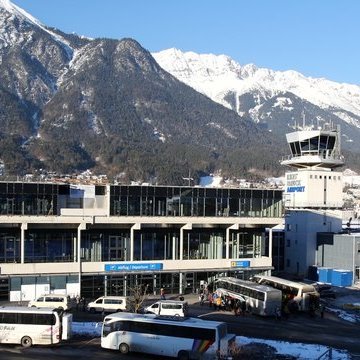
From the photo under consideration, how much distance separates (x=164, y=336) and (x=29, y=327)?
6582 millimetres

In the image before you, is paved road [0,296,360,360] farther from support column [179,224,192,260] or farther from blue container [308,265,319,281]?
blue container [308,265,319,281]

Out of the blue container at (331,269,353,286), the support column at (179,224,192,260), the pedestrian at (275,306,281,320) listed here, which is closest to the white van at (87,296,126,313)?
the pedestrian at (275,306,281,320)

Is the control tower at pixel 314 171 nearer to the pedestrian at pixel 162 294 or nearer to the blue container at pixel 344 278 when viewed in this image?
the blue container at pixel 344 278

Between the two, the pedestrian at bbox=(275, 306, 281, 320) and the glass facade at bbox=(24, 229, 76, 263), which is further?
the glass facade at bbox=(24, 229, 76, 263)

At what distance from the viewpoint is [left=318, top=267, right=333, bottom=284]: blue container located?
62816 mm

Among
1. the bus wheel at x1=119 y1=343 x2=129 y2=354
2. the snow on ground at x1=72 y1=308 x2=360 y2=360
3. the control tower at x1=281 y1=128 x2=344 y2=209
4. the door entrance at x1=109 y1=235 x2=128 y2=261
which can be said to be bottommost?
the snow on ground at x1=72 y1=308 x2=360 y2=360

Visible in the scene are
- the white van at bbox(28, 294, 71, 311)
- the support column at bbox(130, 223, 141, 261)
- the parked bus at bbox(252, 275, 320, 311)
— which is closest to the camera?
the white van at bbox(28, 294, 71, 311)

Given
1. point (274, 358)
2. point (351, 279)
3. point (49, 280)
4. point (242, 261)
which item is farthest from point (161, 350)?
point (351, 279)

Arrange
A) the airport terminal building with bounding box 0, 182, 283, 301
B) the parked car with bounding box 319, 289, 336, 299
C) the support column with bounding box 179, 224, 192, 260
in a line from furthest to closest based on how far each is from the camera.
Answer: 1. the parked car with bounding box 319, 289, 336, 299
2. the support column with bounding box 179, 224, 192, 260
3. the airport terminal building with bounding box 0, 182, 283, 301

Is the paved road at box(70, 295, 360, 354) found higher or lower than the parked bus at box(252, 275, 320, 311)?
lower

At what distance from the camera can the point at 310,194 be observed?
71000 mm

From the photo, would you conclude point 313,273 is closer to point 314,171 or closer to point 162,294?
point 314,171

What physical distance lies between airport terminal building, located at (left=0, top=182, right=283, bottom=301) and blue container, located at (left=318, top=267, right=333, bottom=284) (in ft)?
32.0

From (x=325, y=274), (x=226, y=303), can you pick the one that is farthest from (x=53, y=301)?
(x=325, y=274)
